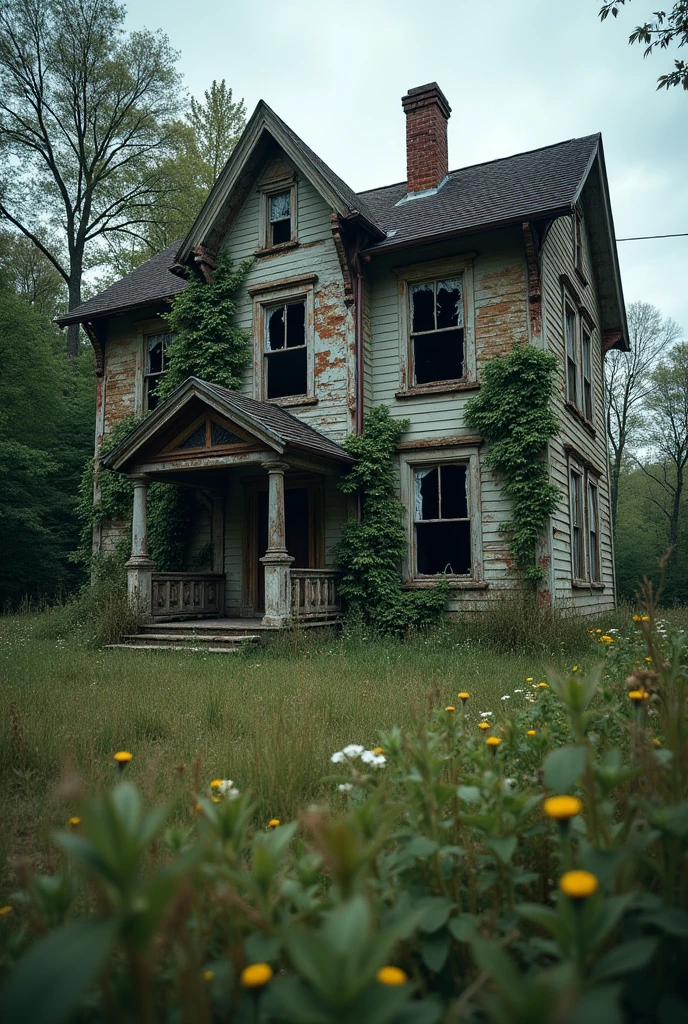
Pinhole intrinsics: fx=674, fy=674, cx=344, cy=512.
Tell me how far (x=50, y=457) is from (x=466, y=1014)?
2349 cm

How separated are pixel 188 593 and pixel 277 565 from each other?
10.6ft

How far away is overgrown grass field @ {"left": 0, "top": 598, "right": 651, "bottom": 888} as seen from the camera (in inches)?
141

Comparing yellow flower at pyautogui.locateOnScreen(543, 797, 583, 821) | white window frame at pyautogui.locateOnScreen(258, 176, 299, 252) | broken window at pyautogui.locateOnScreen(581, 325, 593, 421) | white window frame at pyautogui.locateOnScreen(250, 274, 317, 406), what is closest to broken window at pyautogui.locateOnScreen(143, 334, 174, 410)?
white window frame at pyautogui.locateOnScreen(250, 274, 317, 406)

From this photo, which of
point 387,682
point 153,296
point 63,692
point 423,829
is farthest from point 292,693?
point 153,296

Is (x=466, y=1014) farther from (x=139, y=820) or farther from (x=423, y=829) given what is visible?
(x=423, y=829)

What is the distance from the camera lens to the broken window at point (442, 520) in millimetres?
12250

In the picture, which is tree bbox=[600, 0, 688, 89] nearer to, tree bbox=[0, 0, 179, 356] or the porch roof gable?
the porch roof gable

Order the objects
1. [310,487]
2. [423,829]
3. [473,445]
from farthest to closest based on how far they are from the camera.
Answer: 1. [310,487]
2. [473,445]
3. [423,829]

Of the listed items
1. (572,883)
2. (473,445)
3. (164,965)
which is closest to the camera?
(572,883)

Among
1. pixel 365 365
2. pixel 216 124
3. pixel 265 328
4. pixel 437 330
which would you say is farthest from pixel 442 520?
pixel 216 124

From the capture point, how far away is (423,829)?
197 centimetres

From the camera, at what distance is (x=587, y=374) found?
16.1 metres

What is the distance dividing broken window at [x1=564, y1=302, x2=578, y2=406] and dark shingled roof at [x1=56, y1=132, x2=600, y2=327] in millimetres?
2563

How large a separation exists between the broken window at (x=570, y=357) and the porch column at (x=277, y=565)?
6.49 metres
